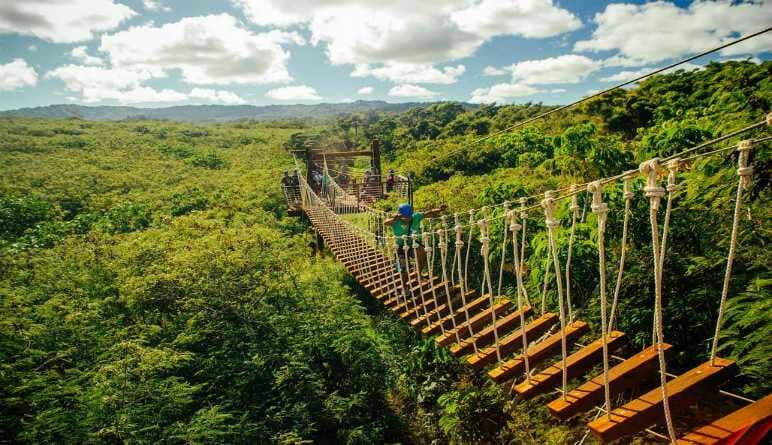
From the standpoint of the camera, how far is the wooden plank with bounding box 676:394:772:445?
110 centimetres

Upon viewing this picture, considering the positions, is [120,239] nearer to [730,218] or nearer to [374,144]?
[374,144]

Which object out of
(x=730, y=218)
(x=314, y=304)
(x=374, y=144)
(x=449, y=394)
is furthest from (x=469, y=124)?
(x=730, y=218)

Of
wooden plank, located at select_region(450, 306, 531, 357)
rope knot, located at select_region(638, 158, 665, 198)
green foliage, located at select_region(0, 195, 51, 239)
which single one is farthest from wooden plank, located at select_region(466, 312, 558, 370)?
green foliage, located at select_region(0, 195, 51, 239)

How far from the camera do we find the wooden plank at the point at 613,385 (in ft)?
4.94

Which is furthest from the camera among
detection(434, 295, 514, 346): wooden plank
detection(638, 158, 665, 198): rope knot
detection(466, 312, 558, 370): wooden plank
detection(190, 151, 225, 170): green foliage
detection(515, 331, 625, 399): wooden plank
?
detection(190, 151, 225, 170): green foliage

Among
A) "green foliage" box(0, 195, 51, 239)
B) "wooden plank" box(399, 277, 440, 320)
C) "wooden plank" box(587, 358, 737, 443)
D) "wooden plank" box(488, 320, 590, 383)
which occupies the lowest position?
"green foliage" box(0, 195, 51, 239)

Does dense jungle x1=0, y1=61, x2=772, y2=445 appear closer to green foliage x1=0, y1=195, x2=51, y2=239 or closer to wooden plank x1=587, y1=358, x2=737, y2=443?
green foliage x1=0, y1=195, x2=51, y2=239

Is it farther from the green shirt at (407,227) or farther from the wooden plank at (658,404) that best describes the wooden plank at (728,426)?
the green shirt at (407,227)

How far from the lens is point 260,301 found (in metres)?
6.98

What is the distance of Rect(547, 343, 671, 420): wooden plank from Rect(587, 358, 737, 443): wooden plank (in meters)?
0.12

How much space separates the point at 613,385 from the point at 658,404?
0.15 meters

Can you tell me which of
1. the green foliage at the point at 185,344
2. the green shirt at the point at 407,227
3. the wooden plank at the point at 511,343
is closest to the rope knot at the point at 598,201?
the wooden plank at the point at 511,343

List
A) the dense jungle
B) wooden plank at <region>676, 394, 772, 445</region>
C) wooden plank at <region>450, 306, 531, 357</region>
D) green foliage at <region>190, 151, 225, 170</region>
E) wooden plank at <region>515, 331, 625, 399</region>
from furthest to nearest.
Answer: green foliage at <region>190, 151, 225, 170</region> < the dense jungle < wooden plank at <region>450, 306, 531, 357</region> < wooden plank at <region>515, 331, 625, 399</region> < wooden plank at <region>676, 394, 772, 445</region>

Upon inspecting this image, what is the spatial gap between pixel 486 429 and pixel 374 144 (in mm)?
6827
